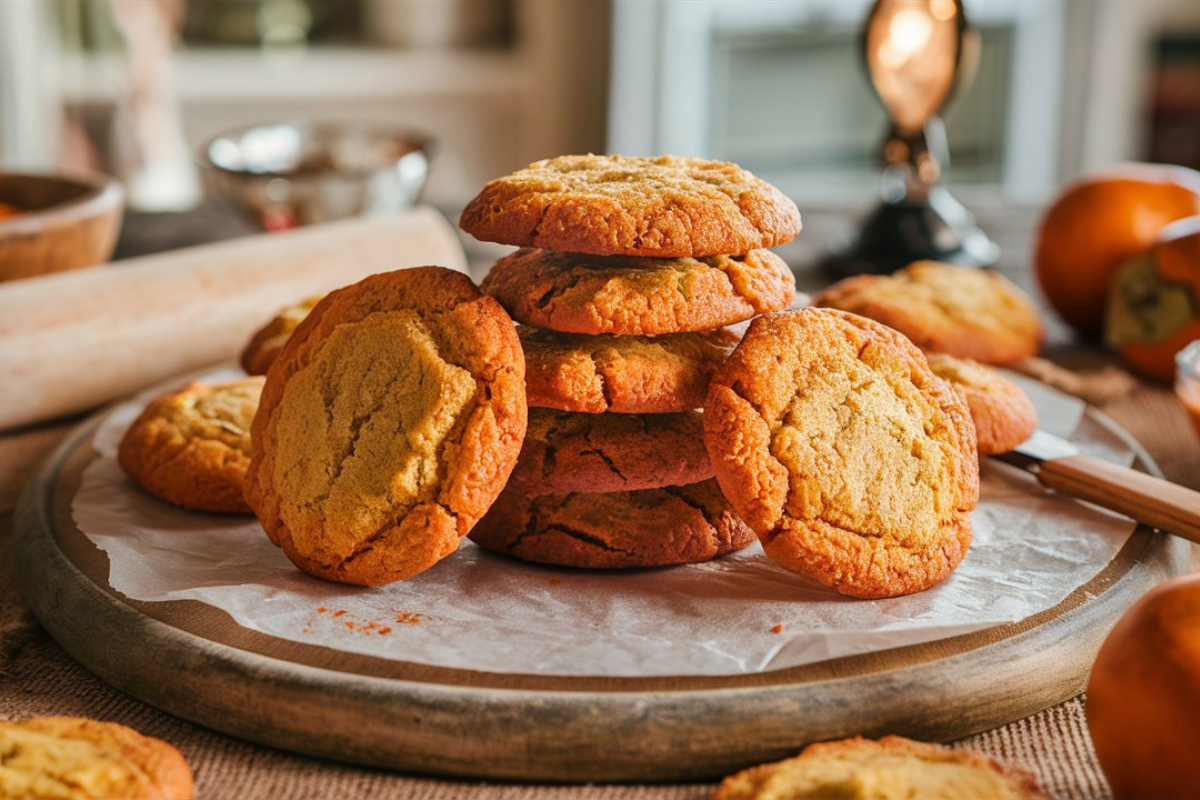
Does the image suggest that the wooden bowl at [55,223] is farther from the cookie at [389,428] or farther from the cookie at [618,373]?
the cookie at [618,373]

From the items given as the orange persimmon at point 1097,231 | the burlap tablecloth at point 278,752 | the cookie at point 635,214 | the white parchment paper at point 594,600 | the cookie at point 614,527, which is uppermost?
the cookie at point 635,214

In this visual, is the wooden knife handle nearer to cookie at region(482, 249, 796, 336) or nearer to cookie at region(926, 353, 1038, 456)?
cookie at region(926, 353, 1038, 456)

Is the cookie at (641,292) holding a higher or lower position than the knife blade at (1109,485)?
higher

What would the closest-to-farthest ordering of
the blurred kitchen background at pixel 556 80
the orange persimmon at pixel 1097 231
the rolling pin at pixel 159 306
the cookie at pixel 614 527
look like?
the cookie at pixel 614 527 < the rolling pin at pixel 159 306 < the orange persimmon at pixel 1097 231 < the blurred kitchen background at pixel 556 80

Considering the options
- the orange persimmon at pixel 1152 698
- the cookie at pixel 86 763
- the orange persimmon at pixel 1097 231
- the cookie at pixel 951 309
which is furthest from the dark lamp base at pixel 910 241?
the cookie at pixel 86 763

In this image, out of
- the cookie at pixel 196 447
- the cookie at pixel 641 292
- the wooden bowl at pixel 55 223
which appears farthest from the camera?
the wooden bowl at pixel 55 223

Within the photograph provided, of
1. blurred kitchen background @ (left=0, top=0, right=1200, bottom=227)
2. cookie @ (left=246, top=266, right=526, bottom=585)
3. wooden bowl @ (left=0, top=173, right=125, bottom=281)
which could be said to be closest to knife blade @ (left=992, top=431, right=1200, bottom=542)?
cookie @ (left=246, top=266, right=526, bottom=585)
